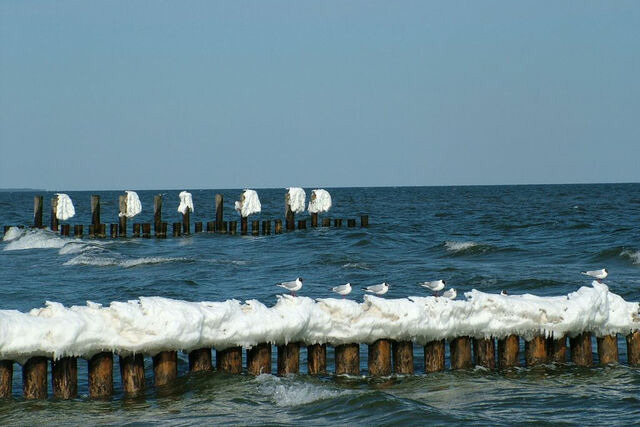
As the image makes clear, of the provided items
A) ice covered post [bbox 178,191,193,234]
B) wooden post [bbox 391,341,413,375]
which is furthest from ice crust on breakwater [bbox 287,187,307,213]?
wooden post [bbox 391,341,413,375]

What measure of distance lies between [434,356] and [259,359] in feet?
7.63

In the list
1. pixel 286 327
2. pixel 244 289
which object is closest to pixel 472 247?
pixel 244 289

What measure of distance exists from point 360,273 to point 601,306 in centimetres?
1398

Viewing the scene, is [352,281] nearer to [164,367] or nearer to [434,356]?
[434,356]

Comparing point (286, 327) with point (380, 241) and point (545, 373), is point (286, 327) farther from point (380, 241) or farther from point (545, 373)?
point (380, 241)

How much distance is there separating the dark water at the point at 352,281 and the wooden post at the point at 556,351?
0.24 metres

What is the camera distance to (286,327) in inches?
409

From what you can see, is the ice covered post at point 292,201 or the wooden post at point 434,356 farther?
the ice covered post at point 292,201

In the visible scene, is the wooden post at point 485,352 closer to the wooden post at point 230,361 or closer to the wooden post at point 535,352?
the wooden post at point 535,352

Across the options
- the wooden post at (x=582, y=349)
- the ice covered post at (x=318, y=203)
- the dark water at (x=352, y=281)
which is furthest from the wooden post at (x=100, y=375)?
the ice covered post at (x=318, y=203)

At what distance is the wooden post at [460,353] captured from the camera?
37.7ft

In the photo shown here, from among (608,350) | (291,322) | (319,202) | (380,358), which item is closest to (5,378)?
(291,322)

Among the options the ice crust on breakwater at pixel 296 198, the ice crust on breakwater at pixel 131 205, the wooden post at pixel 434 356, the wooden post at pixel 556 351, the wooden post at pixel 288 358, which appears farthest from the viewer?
the ice crust on breakwater at pixel 296 198

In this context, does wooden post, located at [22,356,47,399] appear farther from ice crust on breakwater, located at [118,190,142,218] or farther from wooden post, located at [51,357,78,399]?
ice crust on breakwater, located at [118,190,142,218]
